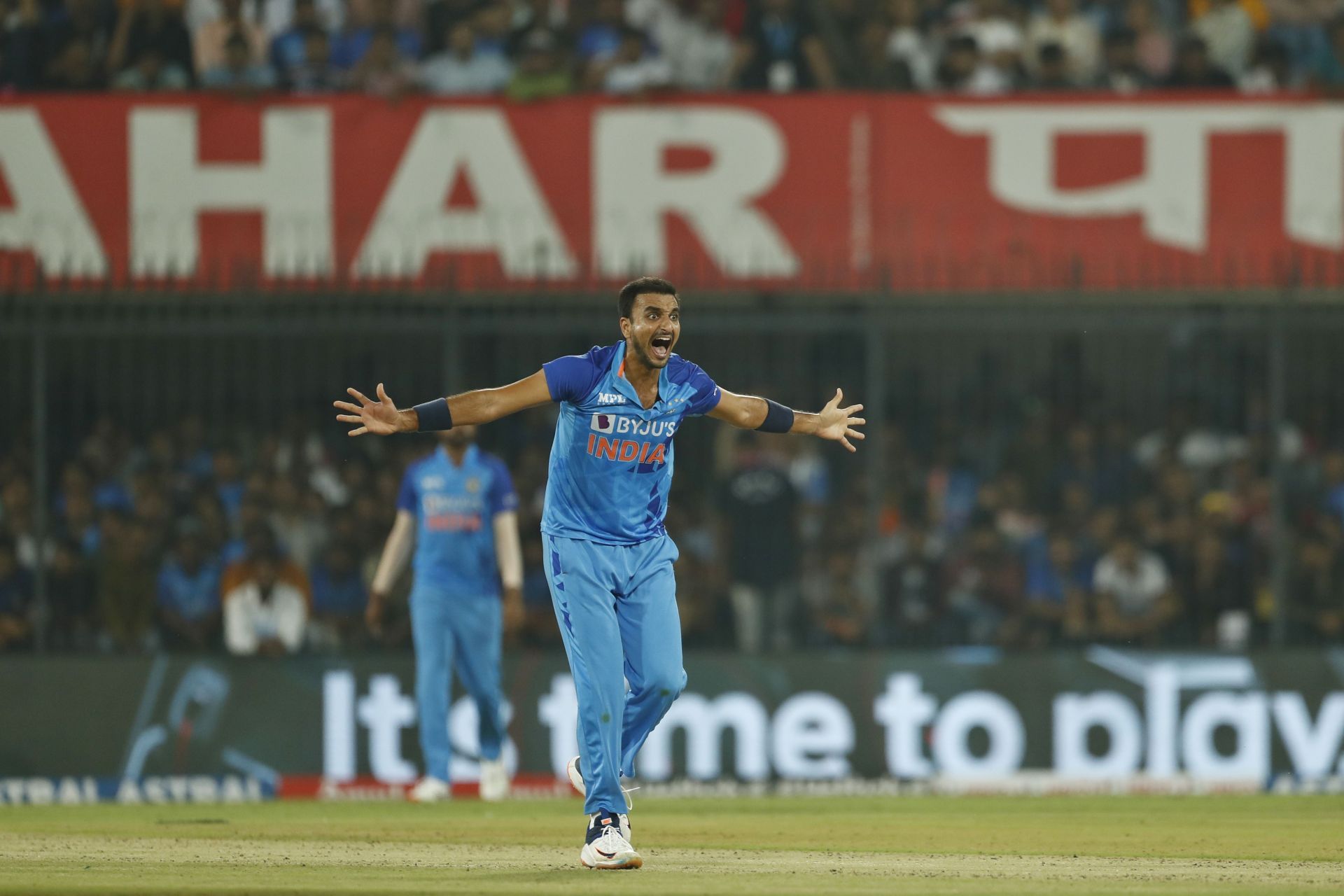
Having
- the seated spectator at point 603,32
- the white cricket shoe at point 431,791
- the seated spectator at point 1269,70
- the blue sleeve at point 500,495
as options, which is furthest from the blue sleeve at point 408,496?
the seated spectator at point 1269,70

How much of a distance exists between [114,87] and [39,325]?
9.99ft

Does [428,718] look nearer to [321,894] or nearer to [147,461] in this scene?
[147,461]

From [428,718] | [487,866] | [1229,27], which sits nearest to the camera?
[487,866]

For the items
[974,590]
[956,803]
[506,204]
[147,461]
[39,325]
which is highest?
[506,204]

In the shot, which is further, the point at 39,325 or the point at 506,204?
the point at 506,204

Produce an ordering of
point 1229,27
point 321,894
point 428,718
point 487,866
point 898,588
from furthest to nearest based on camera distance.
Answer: point 1229,27
point 898,588
point 428,718
point 487,866
point 321,894

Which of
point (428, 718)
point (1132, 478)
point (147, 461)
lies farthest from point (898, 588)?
point (147, 461)

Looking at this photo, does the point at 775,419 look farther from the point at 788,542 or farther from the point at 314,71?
the point at 314,71

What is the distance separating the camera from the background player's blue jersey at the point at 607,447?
7828 mm

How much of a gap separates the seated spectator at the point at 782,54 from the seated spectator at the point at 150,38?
434 cm

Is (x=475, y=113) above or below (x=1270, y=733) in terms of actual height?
above

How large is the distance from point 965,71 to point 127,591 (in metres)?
7.40

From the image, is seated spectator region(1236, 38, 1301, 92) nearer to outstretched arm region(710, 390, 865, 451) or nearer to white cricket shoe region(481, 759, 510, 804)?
white cricket shoe region(481, 759, 510, 804)

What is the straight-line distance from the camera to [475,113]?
15469 millimetres
